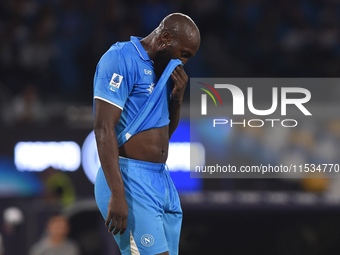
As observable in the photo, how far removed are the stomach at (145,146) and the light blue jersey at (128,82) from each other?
0.04 meters

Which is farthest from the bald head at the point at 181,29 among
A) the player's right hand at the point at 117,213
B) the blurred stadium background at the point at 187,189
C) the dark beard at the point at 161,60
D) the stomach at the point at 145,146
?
the blurred stadium background at the point at 187,189

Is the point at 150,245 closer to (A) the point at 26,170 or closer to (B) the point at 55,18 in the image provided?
(A) the point at 26,170

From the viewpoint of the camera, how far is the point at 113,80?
2490 millimetres

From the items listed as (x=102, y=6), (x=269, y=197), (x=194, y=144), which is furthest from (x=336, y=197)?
(x=102, y=6)

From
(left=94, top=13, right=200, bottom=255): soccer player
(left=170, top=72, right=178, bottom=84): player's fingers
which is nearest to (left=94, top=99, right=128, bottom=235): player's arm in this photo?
(left=94, top=13, right=200, bottom=255): soccer player

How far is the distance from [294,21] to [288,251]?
4861 mm

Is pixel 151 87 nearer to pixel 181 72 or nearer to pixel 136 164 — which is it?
pixel 181 72

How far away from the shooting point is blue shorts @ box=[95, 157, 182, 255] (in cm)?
251

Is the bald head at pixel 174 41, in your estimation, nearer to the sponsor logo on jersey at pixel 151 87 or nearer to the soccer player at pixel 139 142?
the soccer player at pixel 139 142

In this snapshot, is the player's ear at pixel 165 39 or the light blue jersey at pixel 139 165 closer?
the light blue jersey at pixel 139 165

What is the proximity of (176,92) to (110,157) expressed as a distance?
619 mm

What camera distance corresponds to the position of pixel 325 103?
5.90 metres

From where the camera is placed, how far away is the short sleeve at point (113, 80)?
2.47 metres

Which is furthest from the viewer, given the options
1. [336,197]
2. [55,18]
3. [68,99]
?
[55,18]
